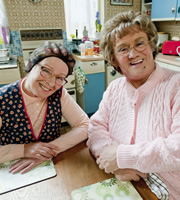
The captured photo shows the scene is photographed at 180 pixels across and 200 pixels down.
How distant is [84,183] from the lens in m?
0.72

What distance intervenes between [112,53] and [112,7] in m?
2.76

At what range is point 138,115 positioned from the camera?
903mm

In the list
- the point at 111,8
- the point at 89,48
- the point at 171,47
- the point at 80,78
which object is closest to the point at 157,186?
the point at 80,78

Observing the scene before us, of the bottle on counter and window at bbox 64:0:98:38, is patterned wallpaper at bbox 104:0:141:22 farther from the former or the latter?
the bottle on counter

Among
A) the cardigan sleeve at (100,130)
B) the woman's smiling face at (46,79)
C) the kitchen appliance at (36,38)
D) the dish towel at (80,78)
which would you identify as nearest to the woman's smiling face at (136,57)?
the cardigan sleeve at (100,130)

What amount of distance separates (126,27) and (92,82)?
1965 mm

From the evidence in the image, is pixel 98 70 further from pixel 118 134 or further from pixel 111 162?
pixel 111 162

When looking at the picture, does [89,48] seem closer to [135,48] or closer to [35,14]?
[35,14]

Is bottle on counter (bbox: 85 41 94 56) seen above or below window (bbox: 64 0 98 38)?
below

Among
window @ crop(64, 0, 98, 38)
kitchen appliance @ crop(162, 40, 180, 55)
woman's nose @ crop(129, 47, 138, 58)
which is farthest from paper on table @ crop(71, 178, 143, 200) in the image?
window @ crop(64, 0, 98, 38)

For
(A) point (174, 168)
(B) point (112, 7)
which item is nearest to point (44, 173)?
(A) point (174, 168)

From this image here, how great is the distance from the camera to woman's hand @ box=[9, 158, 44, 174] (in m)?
0.80

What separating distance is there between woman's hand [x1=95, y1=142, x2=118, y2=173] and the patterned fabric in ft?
1.18

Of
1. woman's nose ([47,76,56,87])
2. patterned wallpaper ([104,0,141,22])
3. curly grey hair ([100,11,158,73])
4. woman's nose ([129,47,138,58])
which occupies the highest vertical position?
patterned wallpaper ([104,0,141,22])
